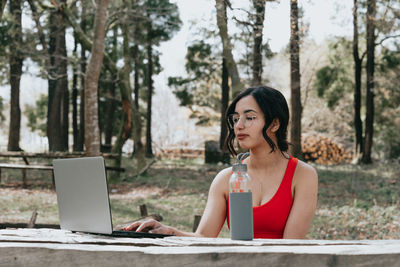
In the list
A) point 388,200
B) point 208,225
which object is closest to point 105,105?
point 388,200

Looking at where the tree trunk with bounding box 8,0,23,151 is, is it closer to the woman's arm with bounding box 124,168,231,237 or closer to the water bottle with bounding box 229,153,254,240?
the woman's arm with bounding box 124,168,231,237

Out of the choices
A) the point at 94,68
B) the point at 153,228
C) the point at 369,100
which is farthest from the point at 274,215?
the point at 369,100

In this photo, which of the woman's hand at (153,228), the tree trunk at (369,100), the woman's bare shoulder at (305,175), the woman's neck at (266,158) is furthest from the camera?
the tree trunk at (369,100)

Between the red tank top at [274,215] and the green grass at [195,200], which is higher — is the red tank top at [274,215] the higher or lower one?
the higher one

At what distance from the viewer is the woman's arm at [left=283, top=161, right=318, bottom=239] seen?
251 cm

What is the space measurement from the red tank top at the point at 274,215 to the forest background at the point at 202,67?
6.89 meters

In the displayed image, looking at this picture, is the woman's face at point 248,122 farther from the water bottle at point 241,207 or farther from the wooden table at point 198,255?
the wooden table at point 198,255

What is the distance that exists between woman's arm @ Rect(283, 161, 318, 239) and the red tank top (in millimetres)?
39

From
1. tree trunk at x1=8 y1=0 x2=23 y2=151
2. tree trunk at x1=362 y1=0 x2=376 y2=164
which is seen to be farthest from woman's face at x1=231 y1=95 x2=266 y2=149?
tree trunk at x1=8 y1=0 x2=23 y2=151

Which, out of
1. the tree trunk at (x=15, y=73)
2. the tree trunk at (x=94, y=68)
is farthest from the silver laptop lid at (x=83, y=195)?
the tree trunk at (x=15, y=73)

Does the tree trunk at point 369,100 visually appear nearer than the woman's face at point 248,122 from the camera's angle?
No

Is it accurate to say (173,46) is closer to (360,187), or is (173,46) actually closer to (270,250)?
(360,187)

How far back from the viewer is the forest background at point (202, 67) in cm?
1116

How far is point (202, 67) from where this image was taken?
77.8 feet
